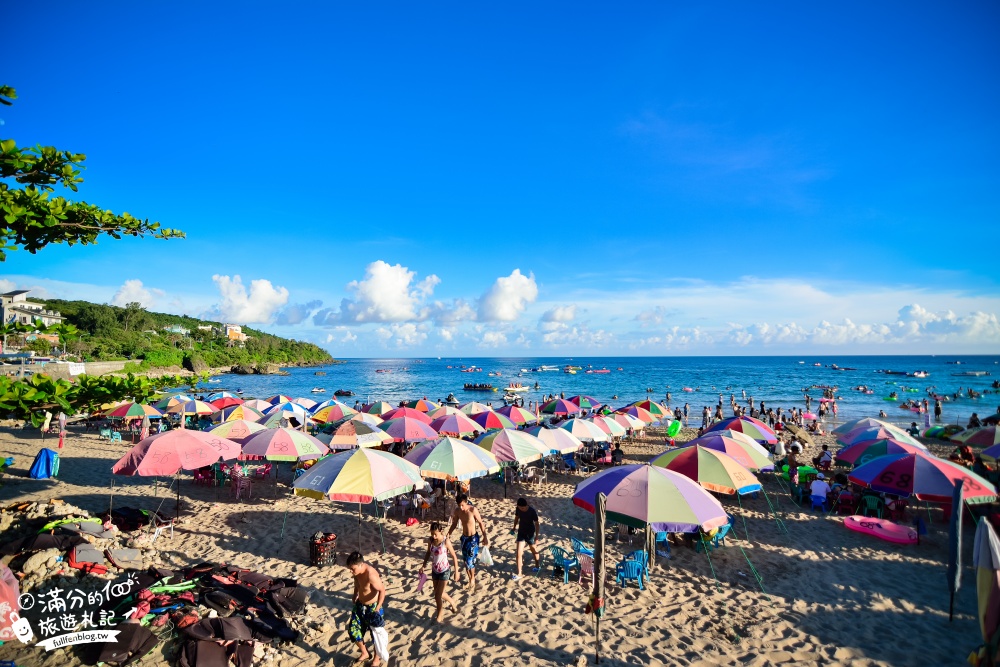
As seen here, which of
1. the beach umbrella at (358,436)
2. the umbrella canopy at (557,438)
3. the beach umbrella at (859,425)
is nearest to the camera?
the umbrella canopy at (557,438)

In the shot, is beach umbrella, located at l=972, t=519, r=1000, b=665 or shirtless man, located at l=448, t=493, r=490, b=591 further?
shirtless man, located at l=448, t=493, r=490, b=591

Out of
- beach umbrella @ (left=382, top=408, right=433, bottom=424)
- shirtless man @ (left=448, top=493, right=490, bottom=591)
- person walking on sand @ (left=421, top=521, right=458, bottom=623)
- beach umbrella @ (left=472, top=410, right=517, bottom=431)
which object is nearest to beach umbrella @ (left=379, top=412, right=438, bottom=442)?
beach umbrella @ (left=382, top=408, right=433, bottom=424)

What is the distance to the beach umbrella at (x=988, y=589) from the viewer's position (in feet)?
16.5

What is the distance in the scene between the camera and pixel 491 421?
1694cm

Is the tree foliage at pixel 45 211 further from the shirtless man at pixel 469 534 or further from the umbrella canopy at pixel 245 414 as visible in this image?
the umbrella canopy at pixel 245 414

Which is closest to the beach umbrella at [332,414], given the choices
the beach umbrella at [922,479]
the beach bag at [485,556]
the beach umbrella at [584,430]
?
the beach umbrella at [584,430]

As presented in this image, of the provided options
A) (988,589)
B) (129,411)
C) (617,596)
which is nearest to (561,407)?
(617,596)

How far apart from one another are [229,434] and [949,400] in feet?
219

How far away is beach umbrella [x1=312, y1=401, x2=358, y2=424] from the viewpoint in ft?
61.4

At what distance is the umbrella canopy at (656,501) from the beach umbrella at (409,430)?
282 inches

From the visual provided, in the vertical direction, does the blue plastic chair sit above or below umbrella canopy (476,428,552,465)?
below

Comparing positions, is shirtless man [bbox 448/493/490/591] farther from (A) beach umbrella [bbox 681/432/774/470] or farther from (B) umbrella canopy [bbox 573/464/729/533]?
(A) beach umbrella [bbox 681/432/774/470]

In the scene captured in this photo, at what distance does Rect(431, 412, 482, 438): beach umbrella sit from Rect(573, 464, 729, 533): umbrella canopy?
7715 mm

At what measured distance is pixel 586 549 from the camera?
28.5ft
